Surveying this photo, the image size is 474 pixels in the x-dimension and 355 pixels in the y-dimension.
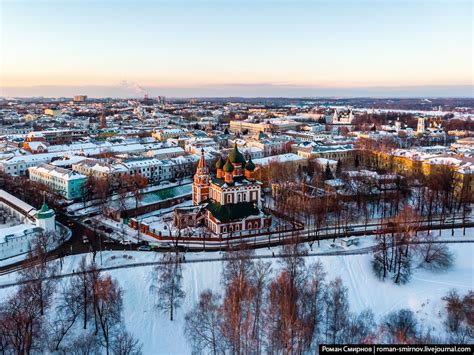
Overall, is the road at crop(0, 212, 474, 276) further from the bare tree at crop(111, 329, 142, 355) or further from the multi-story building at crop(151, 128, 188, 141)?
the multi-story building at crop(151, 128, 188, 141)

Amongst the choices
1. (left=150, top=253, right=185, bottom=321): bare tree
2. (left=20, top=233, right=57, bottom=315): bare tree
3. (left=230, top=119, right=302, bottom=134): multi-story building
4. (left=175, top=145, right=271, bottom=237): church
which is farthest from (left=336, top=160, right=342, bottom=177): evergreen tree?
(left=230, top=119, right=302, bottom=134): multi-story building

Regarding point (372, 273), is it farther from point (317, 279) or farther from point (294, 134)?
point (294, 134)

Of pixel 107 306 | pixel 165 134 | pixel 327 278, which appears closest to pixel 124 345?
pixel 107 306

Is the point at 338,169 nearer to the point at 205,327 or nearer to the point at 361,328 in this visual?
the point at 361,328

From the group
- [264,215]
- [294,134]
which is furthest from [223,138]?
[264,215]

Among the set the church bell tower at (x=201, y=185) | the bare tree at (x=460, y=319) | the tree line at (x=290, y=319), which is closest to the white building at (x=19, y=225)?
the church bell tower at (x=201, y=185)
